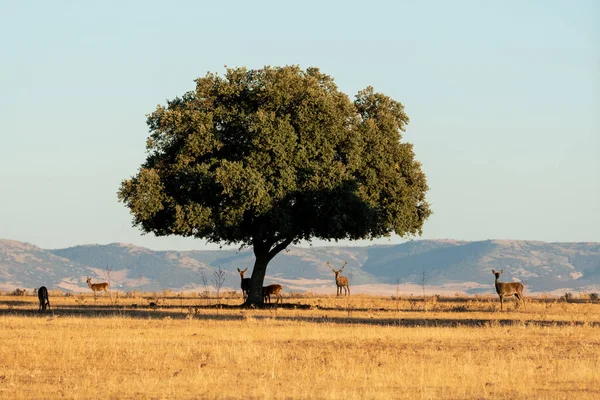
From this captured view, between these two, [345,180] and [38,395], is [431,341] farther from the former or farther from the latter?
[345,180]

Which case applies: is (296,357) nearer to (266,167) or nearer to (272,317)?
(272,317)

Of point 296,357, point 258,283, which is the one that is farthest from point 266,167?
point 296,357

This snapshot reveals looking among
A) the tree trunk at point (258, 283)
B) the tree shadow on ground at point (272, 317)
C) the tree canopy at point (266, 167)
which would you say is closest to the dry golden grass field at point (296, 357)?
the tree shadow on ground at point (272, 317)

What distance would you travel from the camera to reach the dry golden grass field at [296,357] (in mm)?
22047

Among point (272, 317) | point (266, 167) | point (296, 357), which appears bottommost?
point (296, 357)

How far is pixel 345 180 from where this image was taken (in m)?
52.4

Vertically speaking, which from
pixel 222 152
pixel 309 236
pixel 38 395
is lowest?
pixel 38 395

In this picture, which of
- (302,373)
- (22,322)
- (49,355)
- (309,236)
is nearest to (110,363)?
(49,355)

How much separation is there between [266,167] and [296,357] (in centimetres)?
2402

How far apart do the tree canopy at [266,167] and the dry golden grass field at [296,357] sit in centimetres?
717

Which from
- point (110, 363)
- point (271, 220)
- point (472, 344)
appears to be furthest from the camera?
point (271, 220)

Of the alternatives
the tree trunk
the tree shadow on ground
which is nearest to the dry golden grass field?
the tree shadow on ground

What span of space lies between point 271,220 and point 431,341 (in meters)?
19.5

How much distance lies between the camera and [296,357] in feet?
91.6
